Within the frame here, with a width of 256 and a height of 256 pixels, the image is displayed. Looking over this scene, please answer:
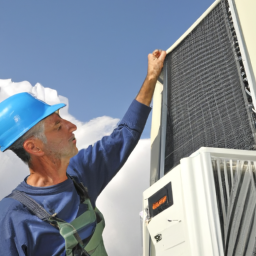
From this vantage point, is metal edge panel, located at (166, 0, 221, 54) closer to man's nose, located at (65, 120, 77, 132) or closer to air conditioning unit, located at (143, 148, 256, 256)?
man's nose, located at (65, 120, 77, 132)

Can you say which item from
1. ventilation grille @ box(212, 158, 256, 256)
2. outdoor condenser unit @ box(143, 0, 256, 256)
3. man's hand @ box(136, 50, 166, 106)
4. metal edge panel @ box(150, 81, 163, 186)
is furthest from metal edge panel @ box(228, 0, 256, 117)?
metal edge panel @ box(150, 81, 163, 186)

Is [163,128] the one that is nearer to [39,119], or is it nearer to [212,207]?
[39,119]

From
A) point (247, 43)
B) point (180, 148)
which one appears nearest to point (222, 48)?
point (247, 43)

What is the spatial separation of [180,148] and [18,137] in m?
1.00

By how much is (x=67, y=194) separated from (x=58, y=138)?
357mm

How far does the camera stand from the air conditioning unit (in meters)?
1.43

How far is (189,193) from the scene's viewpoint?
4.95 feet

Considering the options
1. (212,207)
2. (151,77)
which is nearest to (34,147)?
(151,77)

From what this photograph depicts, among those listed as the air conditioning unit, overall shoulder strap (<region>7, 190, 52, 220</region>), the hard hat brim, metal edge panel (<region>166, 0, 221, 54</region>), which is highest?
metal edge panel (<region>166, 0, 221, 54</region>)

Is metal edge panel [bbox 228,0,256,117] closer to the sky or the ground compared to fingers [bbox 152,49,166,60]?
closer to the ground

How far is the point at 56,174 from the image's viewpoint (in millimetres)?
2215

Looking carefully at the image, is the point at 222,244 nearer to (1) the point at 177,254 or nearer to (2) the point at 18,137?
(1) the point at 177,254

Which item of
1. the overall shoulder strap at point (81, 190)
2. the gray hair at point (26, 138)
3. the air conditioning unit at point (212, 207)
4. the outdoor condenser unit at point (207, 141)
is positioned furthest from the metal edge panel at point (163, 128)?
the gray hair at point (26, 138)

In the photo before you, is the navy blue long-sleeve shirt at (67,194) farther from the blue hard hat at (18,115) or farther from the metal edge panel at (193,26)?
the metal edge panel at (193,26)
